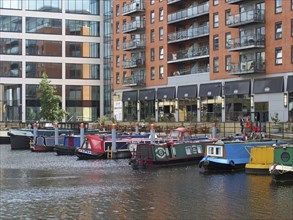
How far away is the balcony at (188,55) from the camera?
7519cm

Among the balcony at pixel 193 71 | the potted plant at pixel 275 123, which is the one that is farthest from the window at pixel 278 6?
the balcony at pixel 193 71

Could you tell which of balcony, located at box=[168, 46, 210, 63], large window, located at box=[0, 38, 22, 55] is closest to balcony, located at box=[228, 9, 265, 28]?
balcony, located at box=[168, 46, 210, 63]

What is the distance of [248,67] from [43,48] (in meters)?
50.2

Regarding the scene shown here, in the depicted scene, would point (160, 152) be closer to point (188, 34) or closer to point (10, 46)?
point (188, 34)

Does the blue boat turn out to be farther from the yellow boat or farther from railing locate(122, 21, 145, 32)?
railing locate(122, 21, 145, 32)

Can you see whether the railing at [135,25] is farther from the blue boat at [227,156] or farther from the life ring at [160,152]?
the blue boat at [227,156]

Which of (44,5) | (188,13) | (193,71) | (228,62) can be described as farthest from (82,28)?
(228,62)

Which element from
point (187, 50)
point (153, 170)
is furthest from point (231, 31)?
point (153, 170)

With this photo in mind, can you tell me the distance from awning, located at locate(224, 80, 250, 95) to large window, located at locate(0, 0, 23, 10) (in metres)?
49.7

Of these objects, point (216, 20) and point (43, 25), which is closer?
point (216, 20)

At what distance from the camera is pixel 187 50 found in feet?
259

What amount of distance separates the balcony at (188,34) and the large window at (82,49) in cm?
3096

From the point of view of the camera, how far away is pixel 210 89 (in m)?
72.3

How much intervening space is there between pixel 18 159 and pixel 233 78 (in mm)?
30846
